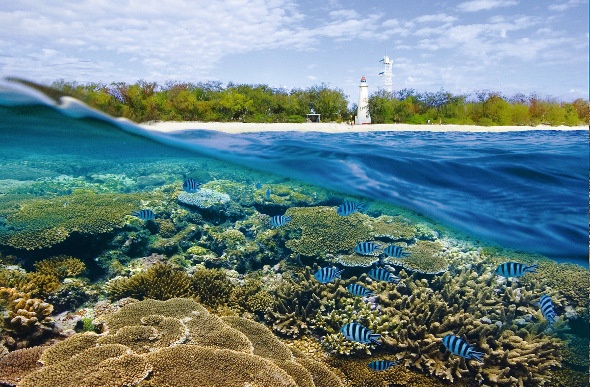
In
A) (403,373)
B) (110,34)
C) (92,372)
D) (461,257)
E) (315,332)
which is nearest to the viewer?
(92,372)

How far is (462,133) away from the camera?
12062mm

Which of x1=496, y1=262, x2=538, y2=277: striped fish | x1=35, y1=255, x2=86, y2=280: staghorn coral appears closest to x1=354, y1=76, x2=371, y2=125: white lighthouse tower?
x1=496, y1=262, x2=538, y2=277: striped fish

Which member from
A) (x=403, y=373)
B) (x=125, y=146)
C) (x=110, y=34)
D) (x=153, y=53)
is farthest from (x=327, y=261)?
(x=125, y=146)

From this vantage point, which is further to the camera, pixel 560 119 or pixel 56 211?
pixel 560 119

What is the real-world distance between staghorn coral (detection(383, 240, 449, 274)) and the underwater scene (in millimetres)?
47

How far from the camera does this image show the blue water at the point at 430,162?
10.1m

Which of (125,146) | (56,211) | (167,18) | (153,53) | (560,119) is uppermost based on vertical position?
(167,18)

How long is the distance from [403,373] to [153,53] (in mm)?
9479

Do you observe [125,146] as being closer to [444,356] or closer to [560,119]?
[444,356]

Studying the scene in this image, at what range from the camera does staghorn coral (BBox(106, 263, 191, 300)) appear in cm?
768

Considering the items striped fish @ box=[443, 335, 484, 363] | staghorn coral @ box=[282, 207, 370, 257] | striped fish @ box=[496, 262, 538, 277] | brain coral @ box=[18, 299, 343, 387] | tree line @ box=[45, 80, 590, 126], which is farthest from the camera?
tree line @ box=[45, 80, 590, 126]

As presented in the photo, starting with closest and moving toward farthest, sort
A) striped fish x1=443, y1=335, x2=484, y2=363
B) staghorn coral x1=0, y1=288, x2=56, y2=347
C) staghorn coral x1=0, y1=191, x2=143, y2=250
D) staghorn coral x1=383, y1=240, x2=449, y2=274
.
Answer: striped fish x1=443, y1=335, x2=484, y2=363
staghorn coral x1=0, y1=288, x2=56, y2=347
staghorn coral x1=0, y1=191, x2=143, y2=250
staghorn coral x1=383, y1=240, x2=449, y2=274

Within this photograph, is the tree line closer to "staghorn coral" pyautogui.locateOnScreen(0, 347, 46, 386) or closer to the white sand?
the white sand

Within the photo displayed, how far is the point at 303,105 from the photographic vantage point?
1349 centimetres
